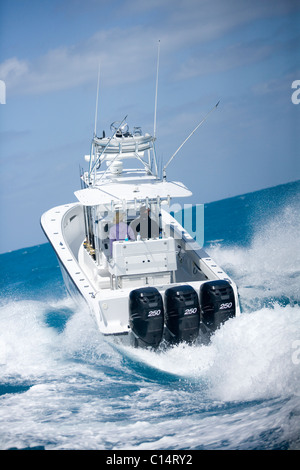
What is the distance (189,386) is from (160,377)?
1.03 feet

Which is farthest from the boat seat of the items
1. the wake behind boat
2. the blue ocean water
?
the blue ocean water

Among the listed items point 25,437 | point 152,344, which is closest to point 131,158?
point 152,344

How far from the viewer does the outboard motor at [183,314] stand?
5031mm

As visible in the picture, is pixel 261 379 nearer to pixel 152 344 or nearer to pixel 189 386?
pixel 189 386

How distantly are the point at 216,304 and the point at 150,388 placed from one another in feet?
3.40

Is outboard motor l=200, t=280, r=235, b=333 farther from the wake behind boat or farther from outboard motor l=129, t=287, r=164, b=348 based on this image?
outboard motor l=129, t=287, r=164, b=348

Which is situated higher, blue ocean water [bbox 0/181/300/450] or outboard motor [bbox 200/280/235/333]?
outboard motor [bbox 200/280/235/333]

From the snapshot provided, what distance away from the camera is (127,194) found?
20.0ft

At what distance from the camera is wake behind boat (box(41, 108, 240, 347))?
5.06m

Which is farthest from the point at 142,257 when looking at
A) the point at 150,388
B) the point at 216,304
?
the point at 150,388

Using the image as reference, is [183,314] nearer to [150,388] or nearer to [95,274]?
[150,388]

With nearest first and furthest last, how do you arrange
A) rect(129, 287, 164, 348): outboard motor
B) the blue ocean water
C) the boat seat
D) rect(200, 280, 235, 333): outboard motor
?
1. the blue ocean water
2. rect(129, 287, 164, 348): outboard motor
3. rect(200, 280, 235, 333): outboard motor
4. the boat seat

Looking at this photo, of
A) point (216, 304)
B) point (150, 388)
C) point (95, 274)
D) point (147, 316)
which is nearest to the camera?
point (150, 388)

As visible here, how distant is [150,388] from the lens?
4668 mm
